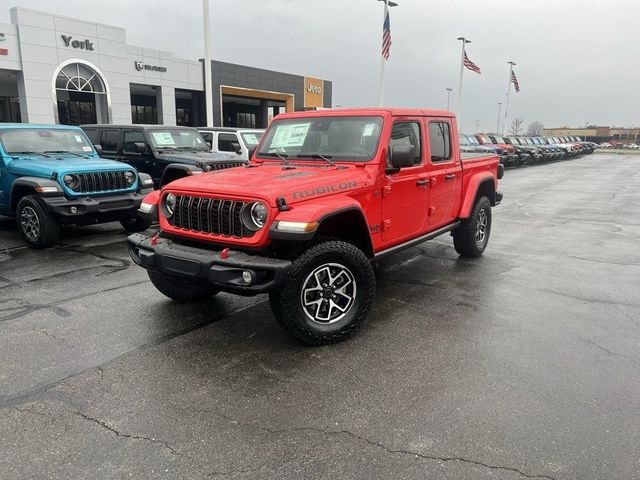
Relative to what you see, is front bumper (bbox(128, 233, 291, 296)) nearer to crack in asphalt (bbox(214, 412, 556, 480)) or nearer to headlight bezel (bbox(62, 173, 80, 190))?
crack in asphalt (bbox(214, 412, 556, 480))

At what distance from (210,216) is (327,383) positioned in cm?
163

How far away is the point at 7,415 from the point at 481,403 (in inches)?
120

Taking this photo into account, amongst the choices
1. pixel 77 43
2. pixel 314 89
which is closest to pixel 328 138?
pixel 77 43

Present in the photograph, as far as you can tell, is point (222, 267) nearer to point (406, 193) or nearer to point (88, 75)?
point (406, 193)

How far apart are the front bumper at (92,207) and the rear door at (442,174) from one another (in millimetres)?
4755

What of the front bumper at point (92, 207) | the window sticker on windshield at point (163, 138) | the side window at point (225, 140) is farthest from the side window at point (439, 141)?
the side window at point (225, 140)

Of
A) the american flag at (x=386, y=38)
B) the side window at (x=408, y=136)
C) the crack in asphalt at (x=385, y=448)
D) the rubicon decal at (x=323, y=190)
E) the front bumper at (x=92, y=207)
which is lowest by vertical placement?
the crack in asphalt at (x=385, y=448)

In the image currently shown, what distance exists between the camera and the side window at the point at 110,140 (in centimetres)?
1111

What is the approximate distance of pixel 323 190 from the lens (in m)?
4.10

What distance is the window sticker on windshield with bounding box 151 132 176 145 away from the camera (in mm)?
10859

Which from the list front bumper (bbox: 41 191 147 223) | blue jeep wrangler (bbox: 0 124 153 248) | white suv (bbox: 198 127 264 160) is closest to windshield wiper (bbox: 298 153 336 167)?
blue jeep wrangler (bbox: 0 124 153 248)

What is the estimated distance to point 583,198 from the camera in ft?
47.3

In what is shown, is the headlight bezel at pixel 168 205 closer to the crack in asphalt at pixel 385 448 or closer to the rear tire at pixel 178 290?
the rear tire at pixel 178 290

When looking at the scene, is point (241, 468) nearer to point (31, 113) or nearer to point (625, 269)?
point (625, 269)
